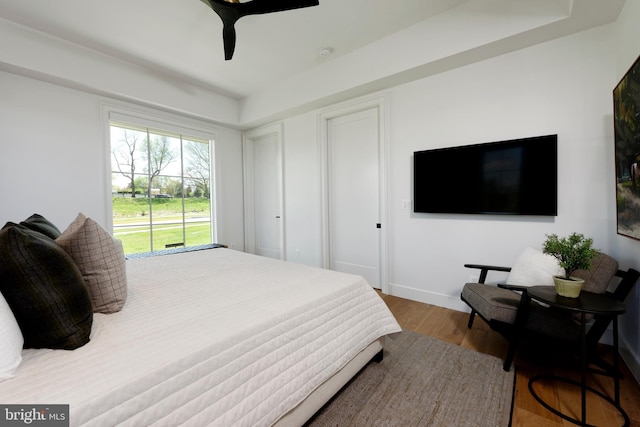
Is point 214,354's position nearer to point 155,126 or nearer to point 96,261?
point 96,261

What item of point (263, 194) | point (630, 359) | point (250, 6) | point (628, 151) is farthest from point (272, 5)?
point (630, 359)

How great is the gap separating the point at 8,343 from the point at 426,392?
189 cm

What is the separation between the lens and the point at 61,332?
0.91m

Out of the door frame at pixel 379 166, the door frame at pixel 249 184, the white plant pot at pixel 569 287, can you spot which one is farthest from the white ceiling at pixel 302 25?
the white plant pot at pixel 569 287

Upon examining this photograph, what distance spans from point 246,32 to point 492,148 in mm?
2687

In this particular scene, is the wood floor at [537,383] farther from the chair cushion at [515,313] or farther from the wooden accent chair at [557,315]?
the chair cushion at [515,313]

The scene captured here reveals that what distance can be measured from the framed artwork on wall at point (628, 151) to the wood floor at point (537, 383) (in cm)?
94

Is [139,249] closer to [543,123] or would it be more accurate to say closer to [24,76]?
[24,76]

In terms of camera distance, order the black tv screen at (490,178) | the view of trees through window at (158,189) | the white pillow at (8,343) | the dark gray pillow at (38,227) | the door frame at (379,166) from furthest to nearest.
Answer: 1. the view of trees through window at (158,189)
2. the door frame at (379,166)
3. the black tv screen at (490,178)
4. the dark gray pillow at (38,227)
5. the white pillow at (8,343)

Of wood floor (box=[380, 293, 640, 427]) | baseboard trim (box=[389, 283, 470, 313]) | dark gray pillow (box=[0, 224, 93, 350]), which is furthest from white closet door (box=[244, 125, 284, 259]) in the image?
dark gray pillow (box=[0, 224, 93, 350])

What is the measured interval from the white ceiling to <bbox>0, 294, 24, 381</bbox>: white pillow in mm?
2604

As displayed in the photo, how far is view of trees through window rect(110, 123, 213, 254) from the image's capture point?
11.7 ft

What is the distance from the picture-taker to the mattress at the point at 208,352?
761 mm

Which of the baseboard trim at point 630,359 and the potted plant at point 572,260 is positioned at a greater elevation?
the potted plant at point 572,260
